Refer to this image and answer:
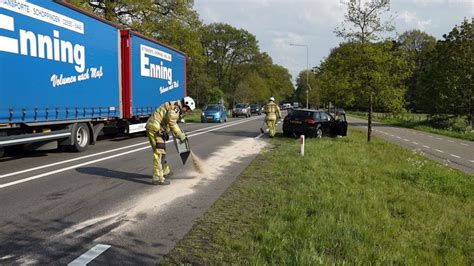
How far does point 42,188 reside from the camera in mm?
7891

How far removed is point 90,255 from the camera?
15.1 ft

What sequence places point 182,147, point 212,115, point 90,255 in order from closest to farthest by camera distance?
point 90,255, point 182,147, point 212,115

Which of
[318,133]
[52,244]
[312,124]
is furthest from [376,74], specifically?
[52,244]

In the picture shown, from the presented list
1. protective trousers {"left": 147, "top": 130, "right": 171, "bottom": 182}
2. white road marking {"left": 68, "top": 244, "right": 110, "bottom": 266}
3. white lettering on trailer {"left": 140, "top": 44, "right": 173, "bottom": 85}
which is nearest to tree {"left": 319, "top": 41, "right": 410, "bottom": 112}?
white lettering on trailer {"left": 140, "top": 44, "right": 173, "bottom": 85}

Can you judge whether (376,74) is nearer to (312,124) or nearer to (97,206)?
(312,124)

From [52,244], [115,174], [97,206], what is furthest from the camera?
[115,174]

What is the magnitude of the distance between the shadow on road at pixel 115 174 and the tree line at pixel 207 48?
51.3 feet

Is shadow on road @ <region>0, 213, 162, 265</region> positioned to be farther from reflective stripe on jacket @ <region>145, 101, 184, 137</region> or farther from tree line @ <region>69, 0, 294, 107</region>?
tree line @ <region>69, 0, 294, 107</region>

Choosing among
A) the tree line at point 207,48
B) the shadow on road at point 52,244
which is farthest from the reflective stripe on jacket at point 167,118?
the tree line at point 207,48

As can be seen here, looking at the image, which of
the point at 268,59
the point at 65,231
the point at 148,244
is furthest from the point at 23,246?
the point at 268,59

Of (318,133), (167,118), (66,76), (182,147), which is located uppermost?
(66,76)

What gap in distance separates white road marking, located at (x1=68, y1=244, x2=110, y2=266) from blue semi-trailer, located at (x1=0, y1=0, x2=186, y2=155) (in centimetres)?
640

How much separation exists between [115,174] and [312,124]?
12003mm

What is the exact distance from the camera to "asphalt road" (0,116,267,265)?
15.5 ft
